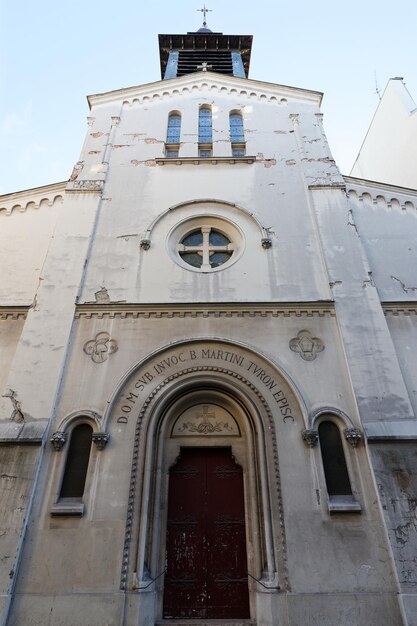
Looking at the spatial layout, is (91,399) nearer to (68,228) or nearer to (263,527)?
(263,527)

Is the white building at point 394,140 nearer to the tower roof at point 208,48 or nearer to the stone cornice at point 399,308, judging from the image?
the tower roof at point 208,48

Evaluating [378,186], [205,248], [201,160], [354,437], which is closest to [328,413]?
[354,437]

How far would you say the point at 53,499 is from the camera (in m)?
7.80

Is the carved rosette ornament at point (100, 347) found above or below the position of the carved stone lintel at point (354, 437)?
above

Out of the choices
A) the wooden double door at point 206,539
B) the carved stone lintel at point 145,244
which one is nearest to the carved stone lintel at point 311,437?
the wooden double door at point 206,539

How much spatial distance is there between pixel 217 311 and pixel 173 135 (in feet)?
26.3

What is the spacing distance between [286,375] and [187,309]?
277 centimetres

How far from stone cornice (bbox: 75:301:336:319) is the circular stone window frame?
138 cm

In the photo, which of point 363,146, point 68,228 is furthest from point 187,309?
point 363,146

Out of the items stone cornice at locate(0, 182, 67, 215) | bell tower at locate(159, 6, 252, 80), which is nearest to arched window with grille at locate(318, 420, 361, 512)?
stone cornice at locate(0, 182, 67, 215)

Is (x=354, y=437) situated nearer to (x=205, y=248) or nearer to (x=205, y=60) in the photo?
(x=205, y=248)

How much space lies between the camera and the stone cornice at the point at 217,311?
10.0 meters

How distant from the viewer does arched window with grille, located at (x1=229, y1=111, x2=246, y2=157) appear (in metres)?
14.4

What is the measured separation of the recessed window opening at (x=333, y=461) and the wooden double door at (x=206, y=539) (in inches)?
68.0
